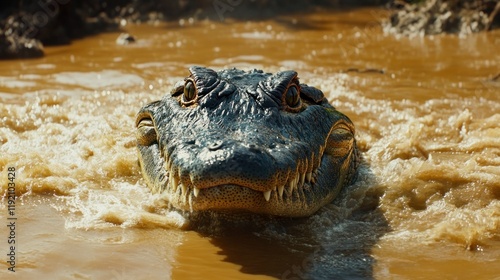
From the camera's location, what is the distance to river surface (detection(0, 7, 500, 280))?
372 centimetres

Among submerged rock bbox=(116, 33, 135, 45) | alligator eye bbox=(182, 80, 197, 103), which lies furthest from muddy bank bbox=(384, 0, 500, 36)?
alligator eye bbox=(182, 80, 197, 103)

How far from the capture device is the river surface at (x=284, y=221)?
3725mm

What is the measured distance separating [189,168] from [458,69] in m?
5.94

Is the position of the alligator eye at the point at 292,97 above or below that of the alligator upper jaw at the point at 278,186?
above

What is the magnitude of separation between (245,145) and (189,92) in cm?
103

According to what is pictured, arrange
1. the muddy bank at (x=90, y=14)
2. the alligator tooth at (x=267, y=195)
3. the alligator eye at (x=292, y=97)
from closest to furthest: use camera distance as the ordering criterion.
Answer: the alligator tooth at (x=267, y=195) < the alligator eye at (x=292, y=97) < the muddy bank at (x=90, y=14)

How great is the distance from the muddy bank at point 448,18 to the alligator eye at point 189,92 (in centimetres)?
718

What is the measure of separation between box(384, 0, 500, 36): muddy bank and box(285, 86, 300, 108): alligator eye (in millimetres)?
6920

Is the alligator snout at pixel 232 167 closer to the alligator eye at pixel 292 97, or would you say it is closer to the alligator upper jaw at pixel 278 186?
the alligator upper jaw at pixel 278 186

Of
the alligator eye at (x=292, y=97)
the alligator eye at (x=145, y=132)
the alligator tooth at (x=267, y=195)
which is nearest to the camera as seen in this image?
the alligator tooth at (x=267, y=195)

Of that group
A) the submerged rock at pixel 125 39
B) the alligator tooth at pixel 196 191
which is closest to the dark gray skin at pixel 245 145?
the alligator tooth at pixel 196 191

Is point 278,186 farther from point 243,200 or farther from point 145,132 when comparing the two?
point 145,132

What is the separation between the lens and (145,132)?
16.5ft

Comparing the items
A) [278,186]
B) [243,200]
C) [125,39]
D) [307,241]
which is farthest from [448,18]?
[243,200]
